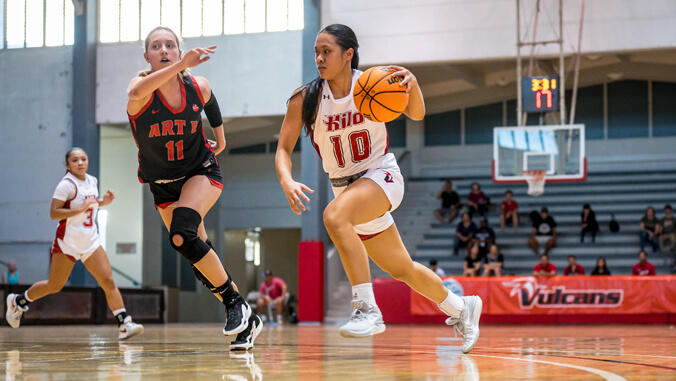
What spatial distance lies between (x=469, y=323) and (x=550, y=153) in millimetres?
9997

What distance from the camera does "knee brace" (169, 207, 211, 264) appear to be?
13.6ft

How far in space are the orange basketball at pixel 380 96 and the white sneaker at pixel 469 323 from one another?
122 cm

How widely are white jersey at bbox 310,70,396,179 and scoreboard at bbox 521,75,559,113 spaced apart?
10.4 m

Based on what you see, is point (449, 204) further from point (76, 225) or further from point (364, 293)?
point (364, 293)

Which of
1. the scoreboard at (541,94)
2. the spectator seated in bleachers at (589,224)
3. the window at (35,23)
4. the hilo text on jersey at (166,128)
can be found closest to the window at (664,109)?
the spectator seated in bleachers at (589,224)

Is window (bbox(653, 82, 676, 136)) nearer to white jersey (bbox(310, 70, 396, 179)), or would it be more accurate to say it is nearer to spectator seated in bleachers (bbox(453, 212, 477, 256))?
spectator seated in bleachers (bbox(453, 212, 477, 256))

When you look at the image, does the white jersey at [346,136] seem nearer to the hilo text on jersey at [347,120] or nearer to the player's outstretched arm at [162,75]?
the hilo text on jersey at [347,120]

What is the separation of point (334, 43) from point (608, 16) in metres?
12.4

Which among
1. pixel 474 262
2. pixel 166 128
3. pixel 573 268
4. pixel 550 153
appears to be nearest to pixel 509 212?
pixel 474 262

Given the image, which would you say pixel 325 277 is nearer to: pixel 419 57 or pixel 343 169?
pixel 419 57

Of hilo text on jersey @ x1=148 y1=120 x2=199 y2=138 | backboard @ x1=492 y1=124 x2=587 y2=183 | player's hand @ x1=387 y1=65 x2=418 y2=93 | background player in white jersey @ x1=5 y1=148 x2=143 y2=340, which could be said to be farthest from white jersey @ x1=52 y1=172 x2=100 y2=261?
backboard @ x1=492 y1=124 x2=587 y2=183

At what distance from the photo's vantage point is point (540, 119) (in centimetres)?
1484

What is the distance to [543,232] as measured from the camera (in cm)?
1844

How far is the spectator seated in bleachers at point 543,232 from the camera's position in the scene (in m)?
18.1
